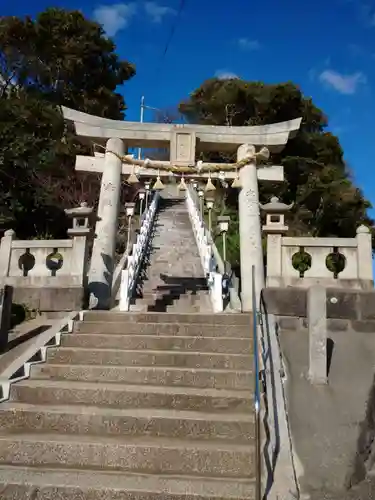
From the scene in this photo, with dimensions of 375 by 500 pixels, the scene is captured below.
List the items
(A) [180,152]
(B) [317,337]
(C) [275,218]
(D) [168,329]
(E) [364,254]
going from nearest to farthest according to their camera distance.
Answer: (B) [317,337], (D) [168,329], (E) [364,254], (C) [275,218], (A) [180,152]

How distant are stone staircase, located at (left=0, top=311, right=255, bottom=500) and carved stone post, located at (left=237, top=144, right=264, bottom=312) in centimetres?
240

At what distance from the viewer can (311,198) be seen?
73.2 ft

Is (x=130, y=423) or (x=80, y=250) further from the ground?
(x=80, y=250)

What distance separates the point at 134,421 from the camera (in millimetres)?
4477

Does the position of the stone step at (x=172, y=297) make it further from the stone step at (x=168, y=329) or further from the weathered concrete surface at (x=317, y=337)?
the weathered concrete surface at (x=317, y=337)

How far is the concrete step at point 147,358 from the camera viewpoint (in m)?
→ 5.57

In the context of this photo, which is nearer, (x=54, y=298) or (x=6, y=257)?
(x=54, y=298)

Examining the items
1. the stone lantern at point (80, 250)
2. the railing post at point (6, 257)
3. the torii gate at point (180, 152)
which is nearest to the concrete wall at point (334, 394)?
the torii gate at point (180, 152)

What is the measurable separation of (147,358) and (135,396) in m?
0.88

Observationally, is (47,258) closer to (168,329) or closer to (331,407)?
(168,329)

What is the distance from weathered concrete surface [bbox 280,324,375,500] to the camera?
379 cm

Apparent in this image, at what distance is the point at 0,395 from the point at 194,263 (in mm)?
9542

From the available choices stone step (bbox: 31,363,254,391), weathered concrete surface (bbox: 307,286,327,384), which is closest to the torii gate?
stone step (bbox: 31,363,254,391)

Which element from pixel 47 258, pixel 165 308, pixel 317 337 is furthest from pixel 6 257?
pixel 317 337
